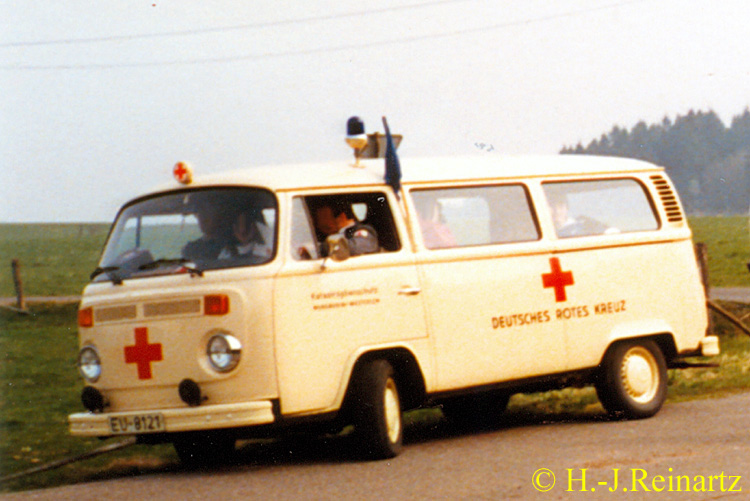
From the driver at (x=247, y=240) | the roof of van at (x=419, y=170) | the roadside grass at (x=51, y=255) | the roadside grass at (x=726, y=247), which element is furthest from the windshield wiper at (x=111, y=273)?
the roadside grass at (x=726, y=247)

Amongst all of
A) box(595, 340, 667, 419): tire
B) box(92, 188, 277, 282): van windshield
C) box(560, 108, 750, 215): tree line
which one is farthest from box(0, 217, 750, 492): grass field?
box(560, 108, 750, 215): tree line

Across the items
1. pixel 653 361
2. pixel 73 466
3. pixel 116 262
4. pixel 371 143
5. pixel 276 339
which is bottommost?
pixel 73 466

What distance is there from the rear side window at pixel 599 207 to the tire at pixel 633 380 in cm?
104

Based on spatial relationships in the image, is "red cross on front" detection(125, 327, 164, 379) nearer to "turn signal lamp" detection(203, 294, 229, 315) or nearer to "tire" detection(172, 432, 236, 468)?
"turn signal lamp" detection(203, 294, 229, 315)

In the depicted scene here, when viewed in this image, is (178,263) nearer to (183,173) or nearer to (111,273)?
(111,273)

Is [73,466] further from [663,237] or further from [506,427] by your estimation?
[663,237]

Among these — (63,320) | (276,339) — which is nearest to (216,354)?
(276,339)

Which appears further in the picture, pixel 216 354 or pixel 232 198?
pixel 232 198

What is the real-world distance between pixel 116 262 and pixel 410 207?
2.20 metres

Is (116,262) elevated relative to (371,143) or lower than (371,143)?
lower

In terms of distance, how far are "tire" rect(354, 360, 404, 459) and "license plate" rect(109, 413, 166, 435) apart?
134 centimetres

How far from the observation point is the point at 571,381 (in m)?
10.4

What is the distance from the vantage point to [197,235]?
844cm

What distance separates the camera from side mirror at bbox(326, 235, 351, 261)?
829cm
